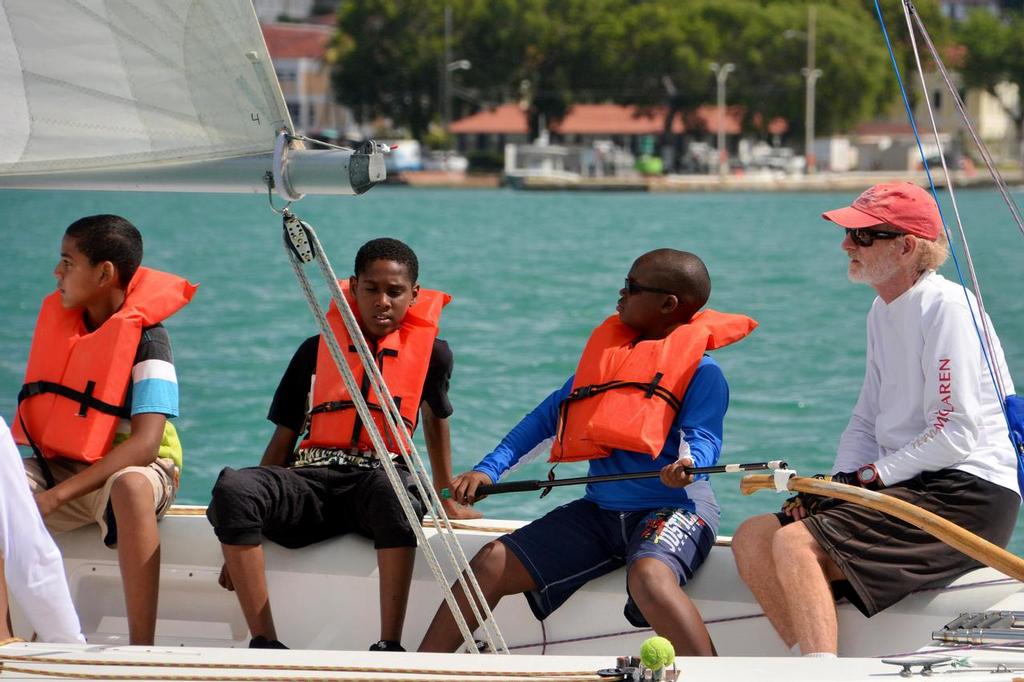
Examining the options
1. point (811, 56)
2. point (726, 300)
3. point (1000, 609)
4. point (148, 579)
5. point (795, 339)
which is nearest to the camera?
point (1000, 609)

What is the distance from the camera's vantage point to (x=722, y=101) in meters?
65.7

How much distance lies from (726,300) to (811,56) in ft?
154


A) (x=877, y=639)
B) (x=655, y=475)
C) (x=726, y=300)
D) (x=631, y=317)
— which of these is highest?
(x=631, y=317)

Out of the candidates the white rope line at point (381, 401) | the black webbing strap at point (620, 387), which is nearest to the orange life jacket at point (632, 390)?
the black webbing strap at point (620, 387)

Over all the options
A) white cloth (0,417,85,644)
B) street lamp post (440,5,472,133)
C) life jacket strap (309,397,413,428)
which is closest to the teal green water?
life jacket strap (309,397,413,428)

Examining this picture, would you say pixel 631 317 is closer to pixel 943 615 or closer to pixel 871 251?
pixel 871 251

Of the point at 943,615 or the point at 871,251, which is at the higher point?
the point at 871,251

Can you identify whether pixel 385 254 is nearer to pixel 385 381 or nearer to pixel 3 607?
pixel 385 381

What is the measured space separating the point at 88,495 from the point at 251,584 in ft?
1.73

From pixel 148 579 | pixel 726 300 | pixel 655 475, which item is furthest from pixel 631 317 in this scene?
pixel 726 300

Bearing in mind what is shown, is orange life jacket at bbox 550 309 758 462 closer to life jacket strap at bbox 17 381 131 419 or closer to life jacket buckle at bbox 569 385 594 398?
life jacket buckle at bbox 569 385 594 398

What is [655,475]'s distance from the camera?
3.28 meters

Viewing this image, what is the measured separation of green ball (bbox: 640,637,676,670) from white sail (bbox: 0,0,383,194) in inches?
40.3

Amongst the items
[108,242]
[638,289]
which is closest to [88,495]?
[108,242]
